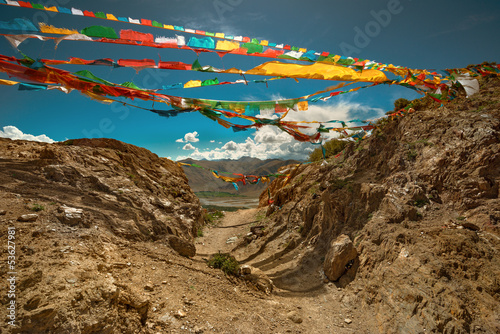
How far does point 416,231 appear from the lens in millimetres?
4914

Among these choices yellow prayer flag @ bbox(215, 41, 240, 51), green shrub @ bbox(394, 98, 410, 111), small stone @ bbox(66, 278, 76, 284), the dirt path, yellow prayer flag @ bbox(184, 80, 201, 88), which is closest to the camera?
small stone @ bbox(66, 278, 76, 284)

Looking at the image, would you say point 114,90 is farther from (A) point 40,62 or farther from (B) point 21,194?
(B) point 21,194

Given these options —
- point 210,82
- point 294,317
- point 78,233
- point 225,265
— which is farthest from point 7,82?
point 294,317

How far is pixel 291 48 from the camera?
5266 mm

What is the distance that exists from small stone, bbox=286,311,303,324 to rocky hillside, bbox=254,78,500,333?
134cm

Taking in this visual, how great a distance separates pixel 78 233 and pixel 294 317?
4963 mm

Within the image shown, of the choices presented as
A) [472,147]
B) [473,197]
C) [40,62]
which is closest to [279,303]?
[473,197]

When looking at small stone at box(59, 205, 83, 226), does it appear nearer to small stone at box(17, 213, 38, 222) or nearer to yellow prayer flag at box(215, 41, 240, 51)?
small stone at box(17, 213, 38, 222)

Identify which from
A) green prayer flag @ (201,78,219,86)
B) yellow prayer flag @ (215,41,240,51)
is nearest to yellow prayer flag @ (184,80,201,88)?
green prayer flag @ (201,78,219,86)

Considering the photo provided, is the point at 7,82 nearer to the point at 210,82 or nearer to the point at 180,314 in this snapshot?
the point at 210,82

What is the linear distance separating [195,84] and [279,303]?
6204 millimetres

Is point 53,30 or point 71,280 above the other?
point 53,30

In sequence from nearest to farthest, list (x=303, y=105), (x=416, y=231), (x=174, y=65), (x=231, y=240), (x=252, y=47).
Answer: (x=416, y=231)
(x=252, y=47)
(x=174, y=65)
(x=303, y=105)
(x=231, y=240)

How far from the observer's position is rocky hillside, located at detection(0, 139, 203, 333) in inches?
111
